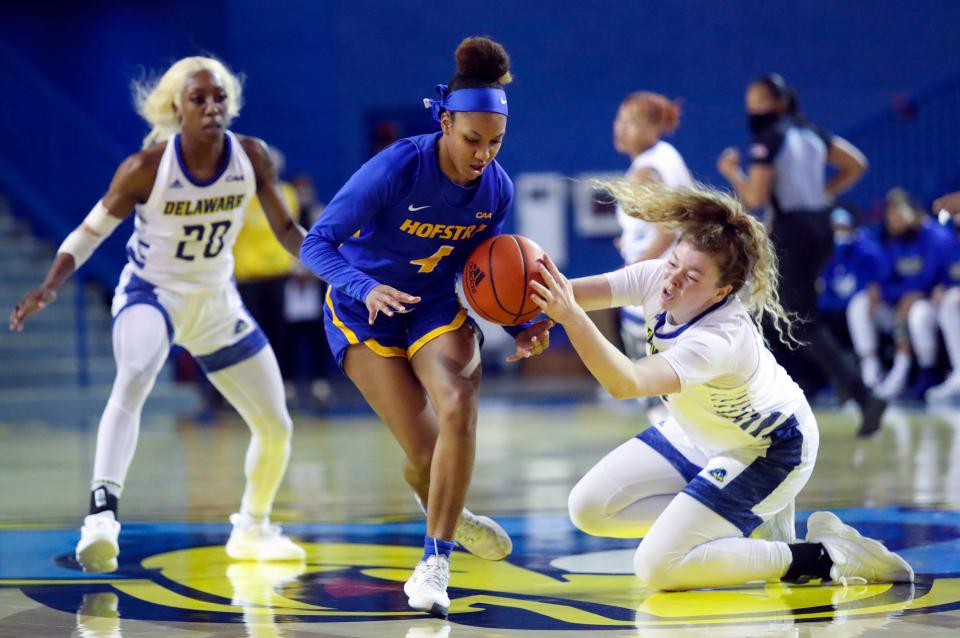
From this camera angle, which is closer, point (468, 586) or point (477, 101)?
point (477, 101)

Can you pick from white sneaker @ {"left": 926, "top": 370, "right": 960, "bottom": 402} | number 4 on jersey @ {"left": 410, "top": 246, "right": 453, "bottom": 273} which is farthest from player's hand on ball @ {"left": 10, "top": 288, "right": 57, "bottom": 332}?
white sneaker @ {"left": 926, "top": 370, "right": 960, "bottom": 402}

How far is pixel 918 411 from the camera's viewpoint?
9.82m

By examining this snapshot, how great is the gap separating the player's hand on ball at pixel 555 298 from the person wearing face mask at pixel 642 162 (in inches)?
106

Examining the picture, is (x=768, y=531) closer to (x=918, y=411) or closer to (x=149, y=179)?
(x=149, y=179)

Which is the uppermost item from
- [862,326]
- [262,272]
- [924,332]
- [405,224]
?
[262,272]

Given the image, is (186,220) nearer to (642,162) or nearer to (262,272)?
(642,162)

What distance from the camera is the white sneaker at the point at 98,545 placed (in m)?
4.19

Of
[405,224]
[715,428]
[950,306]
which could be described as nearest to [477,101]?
[405,224]

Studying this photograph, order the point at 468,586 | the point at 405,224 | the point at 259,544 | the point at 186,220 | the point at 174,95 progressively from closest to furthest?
1. the point at 405,224
2. the point at 468,586
3. the point at 259,544
4. the point at 186,220
5. the point at 174,95

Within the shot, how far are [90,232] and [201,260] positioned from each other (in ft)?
1.32

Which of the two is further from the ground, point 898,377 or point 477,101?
point 898,377

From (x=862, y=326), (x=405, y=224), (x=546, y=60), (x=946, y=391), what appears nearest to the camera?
(x=405, y=224)

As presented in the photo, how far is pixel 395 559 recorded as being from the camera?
457cm

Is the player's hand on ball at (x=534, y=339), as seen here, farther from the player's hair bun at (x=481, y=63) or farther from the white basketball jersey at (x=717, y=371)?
the player's hair bun at (x=481, y=63)
